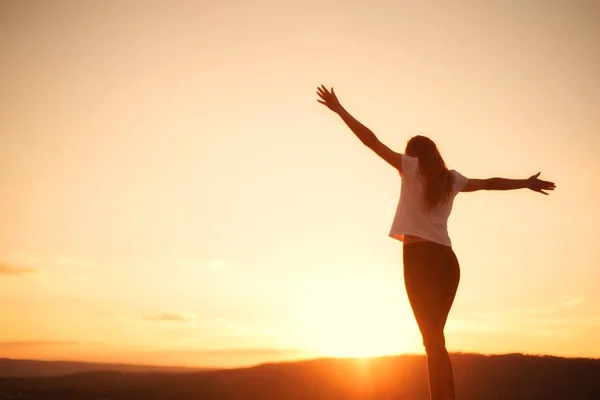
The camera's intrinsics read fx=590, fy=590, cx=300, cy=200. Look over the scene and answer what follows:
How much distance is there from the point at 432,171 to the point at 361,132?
77 cm

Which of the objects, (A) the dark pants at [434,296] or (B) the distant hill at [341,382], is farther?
(B) the distant hill at [341,382]

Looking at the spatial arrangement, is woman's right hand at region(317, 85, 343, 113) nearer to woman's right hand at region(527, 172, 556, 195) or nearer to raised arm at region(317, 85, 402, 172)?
raised arm at region(317, 85, 402, 172)

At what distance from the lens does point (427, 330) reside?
16.5 ft

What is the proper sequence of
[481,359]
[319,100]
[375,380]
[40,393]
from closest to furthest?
[319,100] → [40,393] → [375,380] → [481,359]

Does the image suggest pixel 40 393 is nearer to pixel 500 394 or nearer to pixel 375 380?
pixel 375 380

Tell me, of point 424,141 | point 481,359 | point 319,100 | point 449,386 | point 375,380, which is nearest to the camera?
point 449,386

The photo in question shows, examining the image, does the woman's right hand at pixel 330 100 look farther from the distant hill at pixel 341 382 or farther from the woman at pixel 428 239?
the distant hill at pixel 341 382

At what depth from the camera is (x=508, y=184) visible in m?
6.30

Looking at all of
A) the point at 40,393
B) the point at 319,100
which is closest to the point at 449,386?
the point at 319,100

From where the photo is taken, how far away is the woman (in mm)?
4996

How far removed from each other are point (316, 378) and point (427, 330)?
431 cm

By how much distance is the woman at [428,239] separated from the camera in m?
5.00

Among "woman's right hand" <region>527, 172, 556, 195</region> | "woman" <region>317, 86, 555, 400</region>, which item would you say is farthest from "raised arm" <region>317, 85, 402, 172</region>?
"woman's right hand" <region>527, 172, 556, 195</region>

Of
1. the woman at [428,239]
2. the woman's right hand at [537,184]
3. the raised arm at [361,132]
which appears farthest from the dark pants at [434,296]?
the woman's right hand at [537,184]
